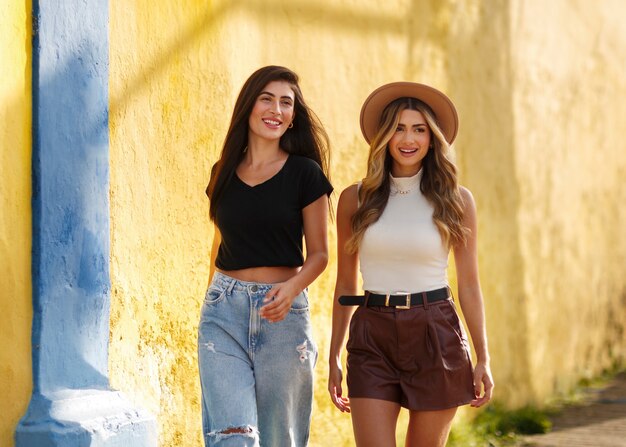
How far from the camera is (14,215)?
4195 millimetres

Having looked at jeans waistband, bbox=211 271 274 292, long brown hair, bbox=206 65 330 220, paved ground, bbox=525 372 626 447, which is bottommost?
paved ground, bbox=525 372 626 447

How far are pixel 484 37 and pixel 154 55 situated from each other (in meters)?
3.62

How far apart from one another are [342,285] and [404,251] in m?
0.32

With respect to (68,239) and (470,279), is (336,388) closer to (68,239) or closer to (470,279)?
(470,279)

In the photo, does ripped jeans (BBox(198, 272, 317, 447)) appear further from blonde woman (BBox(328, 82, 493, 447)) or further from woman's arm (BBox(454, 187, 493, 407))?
woman's arm (BBox(454, 187, 493, 407))

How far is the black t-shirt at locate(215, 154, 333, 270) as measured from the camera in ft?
13.5

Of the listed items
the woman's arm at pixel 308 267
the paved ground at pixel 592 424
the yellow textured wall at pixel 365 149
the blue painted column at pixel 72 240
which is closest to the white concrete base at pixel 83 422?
the blue painted column at pixel 72 240

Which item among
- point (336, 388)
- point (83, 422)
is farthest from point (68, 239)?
point (336, 388)

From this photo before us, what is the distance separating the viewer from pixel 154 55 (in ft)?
16.3

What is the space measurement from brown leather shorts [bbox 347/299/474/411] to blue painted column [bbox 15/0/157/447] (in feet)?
3.36

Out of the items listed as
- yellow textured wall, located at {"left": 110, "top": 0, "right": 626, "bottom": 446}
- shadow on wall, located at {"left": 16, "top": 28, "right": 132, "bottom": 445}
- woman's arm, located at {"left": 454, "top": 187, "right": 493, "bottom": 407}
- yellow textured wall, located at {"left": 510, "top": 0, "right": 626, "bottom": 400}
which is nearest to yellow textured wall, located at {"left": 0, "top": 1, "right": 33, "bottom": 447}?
shadow on wall, located at {"left": 16, "top": 28, "right": 132, "bottom": 445}

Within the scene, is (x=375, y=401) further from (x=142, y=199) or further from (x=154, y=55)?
(x=154, y=55)

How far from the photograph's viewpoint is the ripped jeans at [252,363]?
3.98 metres

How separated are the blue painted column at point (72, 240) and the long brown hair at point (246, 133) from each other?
0.53 meters
